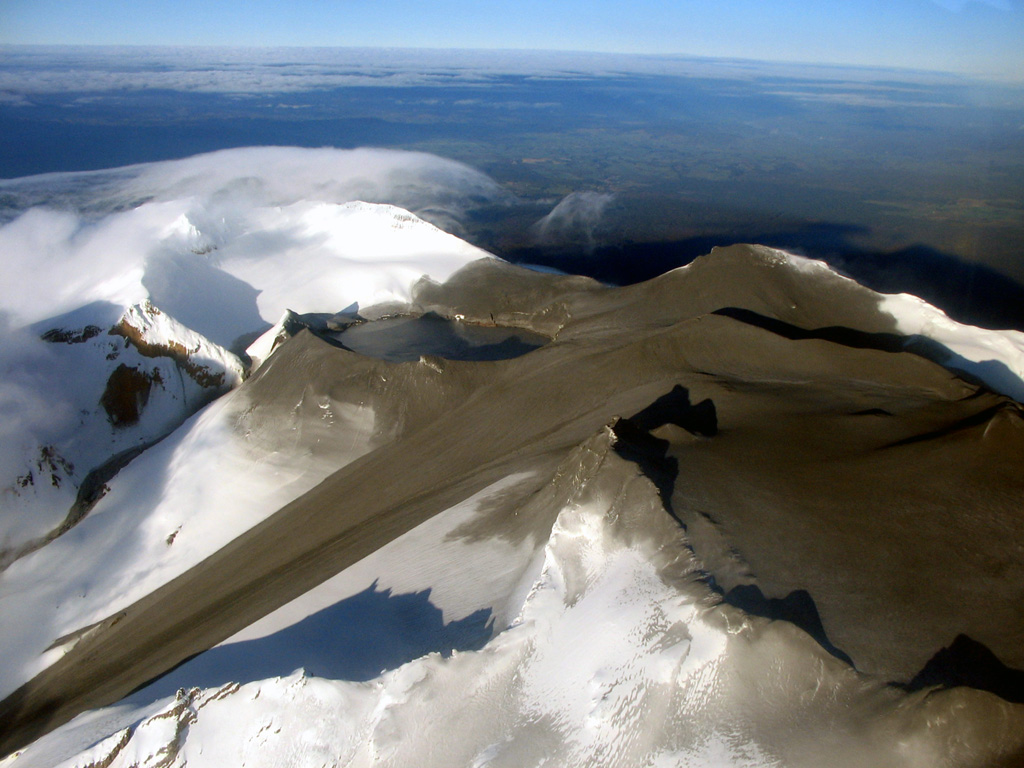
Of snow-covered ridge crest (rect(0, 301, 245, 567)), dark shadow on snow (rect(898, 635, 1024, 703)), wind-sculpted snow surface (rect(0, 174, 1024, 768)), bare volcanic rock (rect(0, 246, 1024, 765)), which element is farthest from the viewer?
snow-covered ridge crest (rect(0, 301, 245, 567))

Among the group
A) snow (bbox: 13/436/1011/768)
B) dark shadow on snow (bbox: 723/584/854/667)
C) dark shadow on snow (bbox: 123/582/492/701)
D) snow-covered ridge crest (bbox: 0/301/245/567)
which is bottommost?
snow-covered ridge crest (bbox: 0/301/245/567)

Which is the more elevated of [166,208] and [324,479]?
[166,208]

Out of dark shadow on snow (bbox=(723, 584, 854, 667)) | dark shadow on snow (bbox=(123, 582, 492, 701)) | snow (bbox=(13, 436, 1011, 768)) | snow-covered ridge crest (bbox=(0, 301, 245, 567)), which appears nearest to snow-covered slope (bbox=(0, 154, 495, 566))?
snow-covered ridge crest (bbox=(0, 301, 245, 567))

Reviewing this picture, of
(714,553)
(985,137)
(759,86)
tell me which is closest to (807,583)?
(714,553)

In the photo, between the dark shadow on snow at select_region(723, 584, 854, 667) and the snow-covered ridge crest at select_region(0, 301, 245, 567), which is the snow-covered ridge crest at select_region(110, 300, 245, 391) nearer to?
the snow-covered ridge crest at select_region(0, 301, 245, 567)

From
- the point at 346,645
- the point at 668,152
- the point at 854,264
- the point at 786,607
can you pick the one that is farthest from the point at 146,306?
the point at 668,152

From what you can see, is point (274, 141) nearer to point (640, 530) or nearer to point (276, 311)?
point (276, 311)

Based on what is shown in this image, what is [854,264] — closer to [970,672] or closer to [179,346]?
[179,346]
